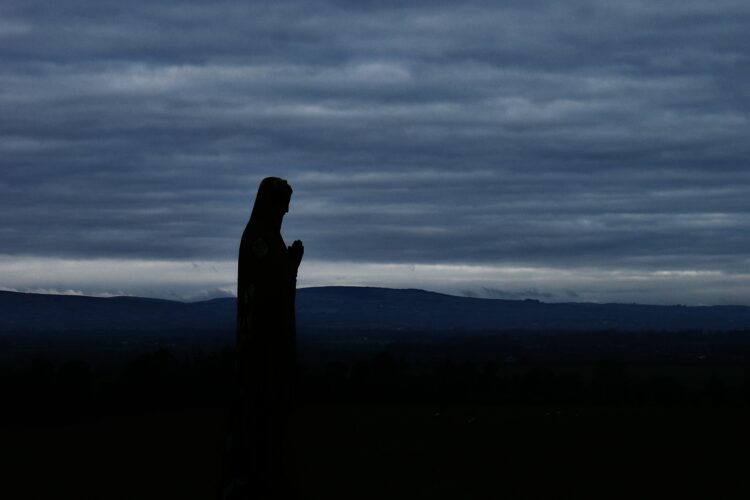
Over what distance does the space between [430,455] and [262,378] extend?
1341 inches

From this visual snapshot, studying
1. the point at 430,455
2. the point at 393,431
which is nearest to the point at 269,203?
the point at 430,455

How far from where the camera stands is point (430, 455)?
4694 centimetres

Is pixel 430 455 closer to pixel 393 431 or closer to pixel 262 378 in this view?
pixel 393 431

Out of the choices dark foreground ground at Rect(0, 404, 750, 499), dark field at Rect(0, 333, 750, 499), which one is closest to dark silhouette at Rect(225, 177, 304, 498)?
dark field at Rect(0, 333, 750, 499)

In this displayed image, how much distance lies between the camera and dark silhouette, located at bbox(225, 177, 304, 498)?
1393cm

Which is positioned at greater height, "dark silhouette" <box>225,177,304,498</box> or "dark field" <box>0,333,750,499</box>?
"dark silhouette" <box>225,177,304,498</box>

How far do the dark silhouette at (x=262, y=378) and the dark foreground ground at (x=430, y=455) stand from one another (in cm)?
68

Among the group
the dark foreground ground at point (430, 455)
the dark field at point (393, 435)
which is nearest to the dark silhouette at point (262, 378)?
the dark field at point (393, 435)

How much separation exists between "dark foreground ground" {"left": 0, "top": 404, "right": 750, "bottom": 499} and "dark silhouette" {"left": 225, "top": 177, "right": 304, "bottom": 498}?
68 cm

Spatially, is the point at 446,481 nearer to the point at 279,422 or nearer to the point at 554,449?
the point at 554,449

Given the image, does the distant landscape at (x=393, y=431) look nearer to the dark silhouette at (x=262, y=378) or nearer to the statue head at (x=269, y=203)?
the dark silhouette at (x=262, y=378)

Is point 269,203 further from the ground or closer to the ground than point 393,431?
further from the ground

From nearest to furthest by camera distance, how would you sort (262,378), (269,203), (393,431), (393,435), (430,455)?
(262,378)
(269,203)
(430,455)
(393,435)
(393,431)

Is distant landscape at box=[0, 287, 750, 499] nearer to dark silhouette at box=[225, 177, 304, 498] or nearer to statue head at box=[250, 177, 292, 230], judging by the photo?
dark silhouette at box=[225, 177, 304, 498]
